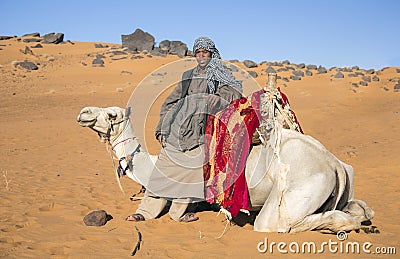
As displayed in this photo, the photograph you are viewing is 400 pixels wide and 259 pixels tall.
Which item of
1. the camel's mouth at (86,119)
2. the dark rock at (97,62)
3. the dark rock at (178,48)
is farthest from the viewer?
the dark rock at (178,48)

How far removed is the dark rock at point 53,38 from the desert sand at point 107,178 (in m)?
19.7

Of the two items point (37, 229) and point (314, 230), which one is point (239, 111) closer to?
point (314, 230)

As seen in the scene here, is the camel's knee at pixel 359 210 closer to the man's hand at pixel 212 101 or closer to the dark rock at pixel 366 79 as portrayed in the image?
the man's hand at pixel 212 101

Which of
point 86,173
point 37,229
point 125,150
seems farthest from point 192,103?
point 86,173

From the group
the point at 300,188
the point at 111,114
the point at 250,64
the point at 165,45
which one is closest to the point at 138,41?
the point at 165,45

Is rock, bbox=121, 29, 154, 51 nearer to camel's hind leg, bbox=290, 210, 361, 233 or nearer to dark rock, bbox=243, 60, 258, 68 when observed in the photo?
dark rock, bbox=243, 60, 258, 68

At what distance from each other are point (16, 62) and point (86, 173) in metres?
26.6

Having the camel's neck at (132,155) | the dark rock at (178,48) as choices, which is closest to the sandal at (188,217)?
the camel's neck at (132,155)

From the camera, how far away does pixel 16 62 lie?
104 ft

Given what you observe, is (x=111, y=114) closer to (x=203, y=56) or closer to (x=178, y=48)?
(x=203, y=56)

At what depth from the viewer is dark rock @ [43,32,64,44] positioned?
4499 cm

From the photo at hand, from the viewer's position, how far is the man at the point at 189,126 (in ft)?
15.8

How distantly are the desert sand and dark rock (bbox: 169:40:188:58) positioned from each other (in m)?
12.5

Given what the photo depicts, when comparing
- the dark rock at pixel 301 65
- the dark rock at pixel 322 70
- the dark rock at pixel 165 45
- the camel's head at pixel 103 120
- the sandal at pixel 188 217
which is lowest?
the sandal at pixel 188 217
